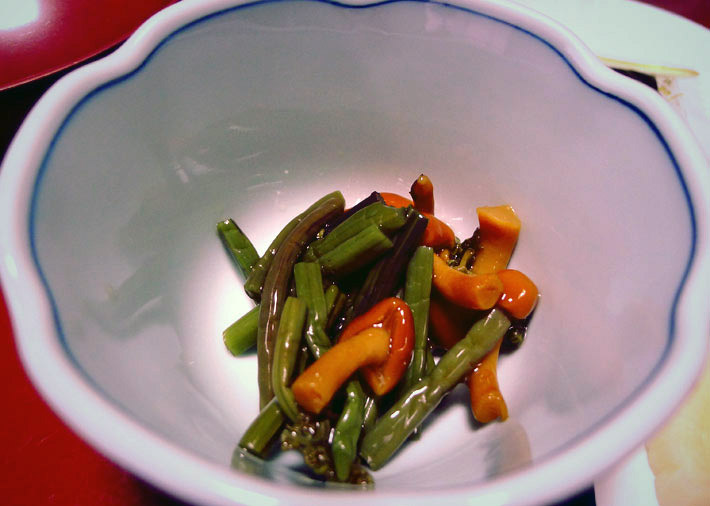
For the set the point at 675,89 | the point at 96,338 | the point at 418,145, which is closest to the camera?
the point at 96,338

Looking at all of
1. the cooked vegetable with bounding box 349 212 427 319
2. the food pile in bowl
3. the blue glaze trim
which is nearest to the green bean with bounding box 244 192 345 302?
the food pile in bowl

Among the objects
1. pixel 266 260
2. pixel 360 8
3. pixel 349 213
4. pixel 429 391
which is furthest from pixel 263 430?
pixel 360 8

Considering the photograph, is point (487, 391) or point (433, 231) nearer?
point (487, 391)

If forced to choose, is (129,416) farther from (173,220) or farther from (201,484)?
(173,220)

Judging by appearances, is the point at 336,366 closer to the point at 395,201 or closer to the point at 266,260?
the point at 266,260

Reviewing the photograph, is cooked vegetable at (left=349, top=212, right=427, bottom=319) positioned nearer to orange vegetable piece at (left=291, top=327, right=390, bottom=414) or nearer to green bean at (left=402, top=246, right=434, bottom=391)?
green bean at (left=402, top=246, right=434, bottom=391)

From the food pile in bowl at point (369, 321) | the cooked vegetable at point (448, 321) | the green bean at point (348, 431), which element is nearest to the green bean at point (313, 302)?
the food pile in bowl at point (369, 321)

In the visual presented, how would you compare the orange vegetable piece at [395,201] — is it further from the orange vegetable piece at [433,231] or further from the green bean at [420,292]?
the green bean at [420,292]

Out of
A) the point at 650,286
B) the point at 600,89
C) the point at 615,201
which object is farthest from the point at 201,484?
the point at 600,89
